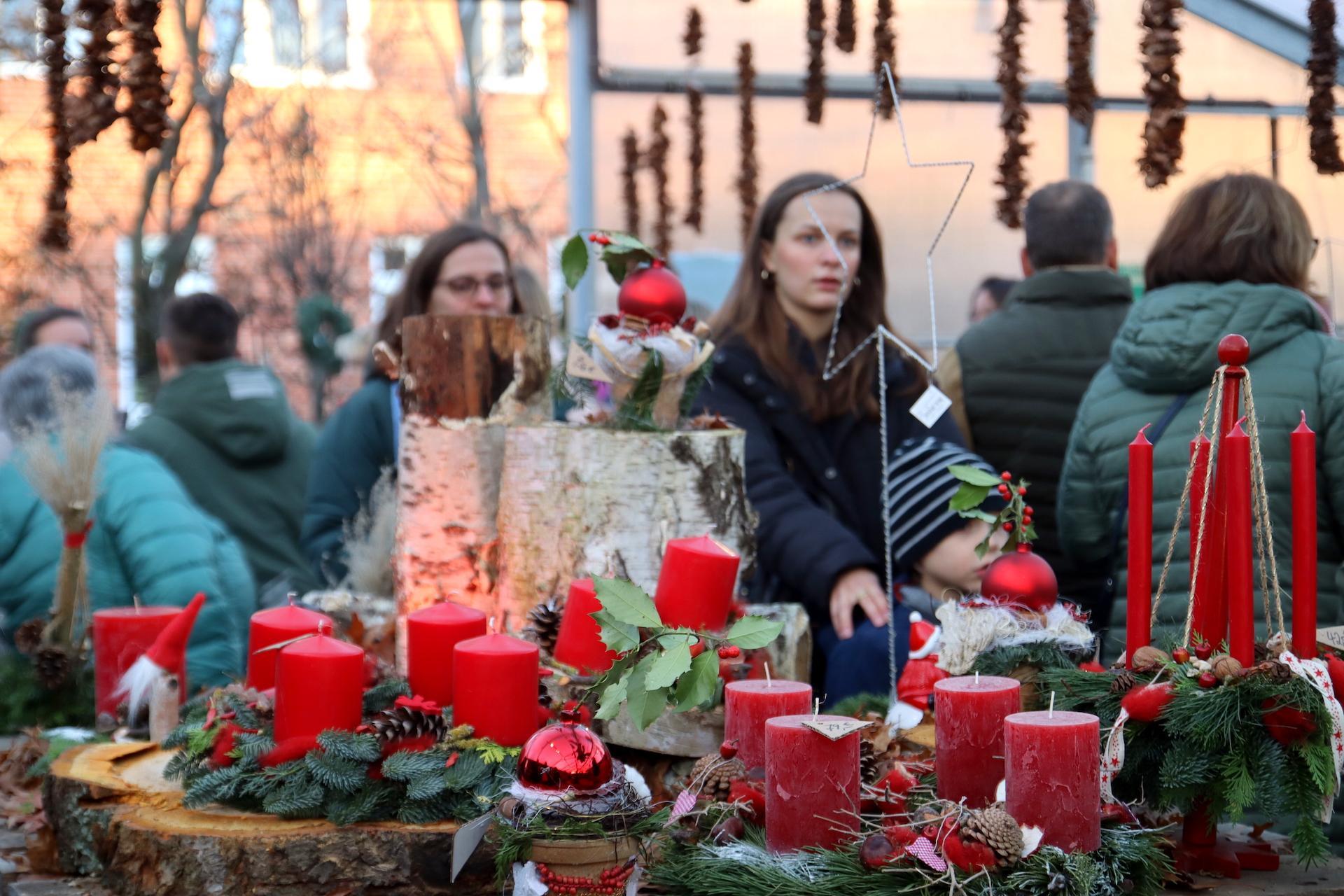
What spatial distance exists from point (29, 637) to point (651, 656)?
1722mm

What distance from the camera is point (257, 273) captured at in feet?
34.5

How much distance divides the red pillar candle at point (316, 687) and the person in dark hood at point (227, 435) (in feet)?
6.80

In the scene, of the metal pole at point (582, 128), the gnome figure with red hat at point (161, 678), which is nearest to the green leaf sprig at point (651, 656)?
the gnome figure with red hat at point (161, 678)

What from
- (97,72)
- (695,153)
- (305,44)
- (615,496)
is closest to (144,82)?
(97,72)

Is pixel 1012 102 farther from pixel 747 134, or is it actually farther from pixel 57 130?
pixel 57 130

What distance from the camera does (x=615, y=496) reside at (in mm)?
2443

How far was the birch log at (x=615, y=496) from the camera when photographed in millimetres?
2441

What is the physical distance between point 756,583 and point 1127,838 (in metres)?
1.62

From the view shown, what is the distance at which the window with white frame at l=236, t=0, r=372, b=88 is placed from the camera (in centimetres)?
973

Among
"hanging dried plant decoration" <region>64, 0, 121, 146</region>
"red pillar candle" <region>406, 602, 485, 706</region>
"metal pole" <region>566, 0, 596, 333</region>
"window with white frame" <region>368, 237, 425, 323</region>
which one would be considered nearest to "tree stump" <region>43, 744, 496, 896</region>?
"red pillar candle" <region>406, 602, 485, 706</region>

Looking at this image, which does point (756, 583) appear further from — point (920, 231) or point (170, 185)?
point (170, 185)

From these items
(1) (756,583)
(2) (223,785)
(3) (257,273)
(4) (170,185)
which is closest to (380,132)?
(3) (257,273)

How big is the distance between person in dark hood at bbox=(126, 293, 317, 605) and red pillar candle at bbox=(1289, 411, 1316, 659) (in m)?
2.89

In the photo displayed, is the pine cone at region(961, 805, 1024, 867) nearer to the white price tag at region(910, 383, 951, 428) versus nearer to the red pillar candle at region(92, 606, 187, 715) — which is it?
the white price tag at region(910, 383, 951, 428)
